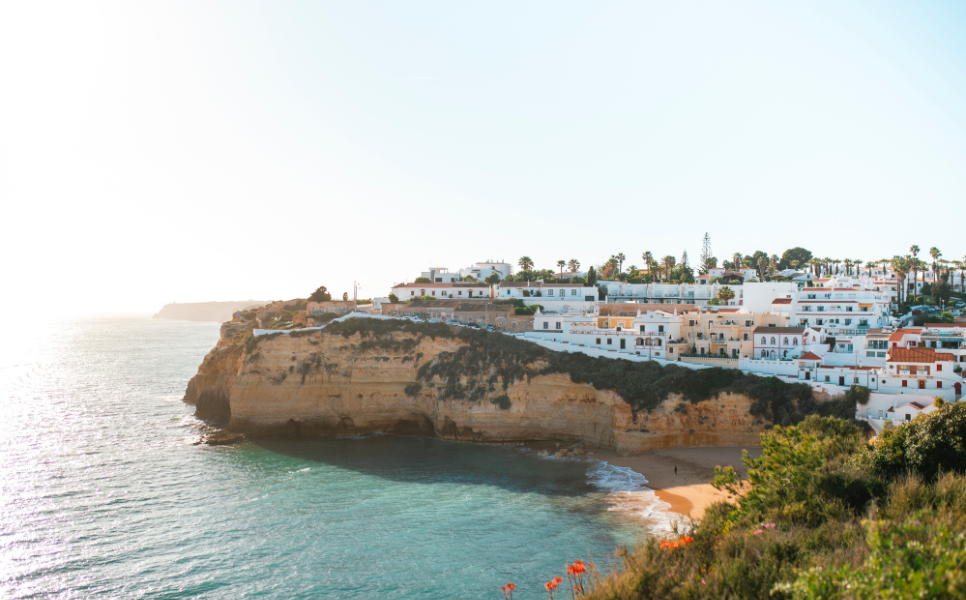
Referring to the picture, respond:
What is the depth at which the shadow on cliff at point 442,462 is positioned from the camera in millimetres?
33125

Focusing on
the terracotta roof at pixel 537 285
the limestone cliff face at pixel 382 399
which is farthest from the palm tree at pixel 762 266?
the limestone cliff face at pixel 382 399

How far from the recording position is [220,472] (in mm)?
35469

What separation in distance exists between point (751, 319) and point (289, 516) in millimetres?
37163

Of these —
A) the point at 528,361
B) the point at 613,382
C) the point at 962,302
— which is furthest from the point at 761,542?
the point at 962,302

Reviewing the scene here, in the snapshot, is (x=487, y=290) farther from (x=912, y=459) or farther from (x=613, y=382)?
(x=912, y=459)

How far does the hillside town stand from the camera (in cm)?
3512

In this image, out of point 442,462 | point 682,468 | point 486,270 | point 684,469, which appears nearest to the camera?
point 684,469

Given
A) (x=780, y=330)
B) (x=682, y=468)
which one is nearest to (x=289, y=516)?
(x=682, y=468)

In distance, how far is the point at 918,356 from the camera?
34562 millimetres

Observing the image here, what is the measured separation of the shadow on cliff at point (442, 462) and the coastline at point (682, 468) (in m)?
2.24

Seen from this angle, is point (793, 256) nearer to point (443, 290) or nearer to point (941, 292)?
point (941, 292)

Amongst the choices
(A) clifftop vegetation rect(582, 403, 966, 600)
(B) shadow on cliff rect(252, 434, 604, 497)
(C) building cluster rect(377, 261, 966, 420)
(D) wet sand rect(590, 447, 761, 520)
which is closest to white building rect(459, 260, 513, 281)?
(C) building cluster rect(377, 261, 966, 420)

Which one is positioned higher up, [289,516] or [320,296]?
[320,296]

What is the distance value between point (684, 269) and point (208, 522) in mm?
76884
